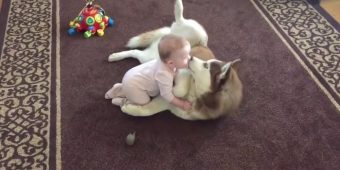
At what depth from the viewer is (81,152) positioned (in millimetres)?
1585

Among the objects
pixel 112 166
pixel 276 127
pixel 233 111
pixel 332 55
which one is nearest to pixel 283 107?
pixel 276 127

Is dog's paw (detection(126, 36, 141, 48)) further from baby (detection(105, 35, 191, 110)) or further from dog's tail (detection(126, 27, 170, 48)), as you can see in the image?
baby (detection(105, 35, 191, 110))

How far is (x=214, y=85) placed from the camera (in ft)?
5.10

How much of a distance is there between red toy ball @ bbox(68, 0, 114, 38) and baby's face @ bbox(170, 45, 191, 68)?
0.94m

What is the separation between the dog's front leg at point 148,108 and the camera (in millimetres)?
1709

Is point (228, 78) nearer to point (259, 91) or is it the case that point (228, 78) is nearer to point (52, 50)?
point (259, 91)

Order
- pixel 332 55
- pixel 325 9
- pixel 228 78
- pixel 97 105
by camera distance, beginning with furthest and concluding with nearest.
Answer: pixel 325 9
pixel 332 55
pixel 97 105
pixel 228 78

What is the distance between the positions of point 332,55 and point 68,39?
173cm

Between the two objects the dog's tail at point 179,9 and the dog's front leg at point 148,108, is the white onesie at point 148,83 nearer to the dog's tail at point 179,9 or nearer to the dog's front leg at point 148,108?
the dog's front leg at point 148,108

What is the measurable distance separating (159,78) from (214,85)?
0.84 ft

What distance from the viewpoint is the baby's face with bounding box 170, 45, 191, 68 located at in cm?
149

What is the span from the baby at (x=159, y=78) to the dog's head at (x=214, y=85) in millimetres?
66

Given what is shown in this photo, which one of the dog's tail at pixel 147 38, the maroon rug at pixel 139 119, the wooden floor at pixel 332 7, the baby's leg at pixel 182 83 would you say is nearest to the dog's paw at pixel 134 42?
the dog's tail at pixel 147 38

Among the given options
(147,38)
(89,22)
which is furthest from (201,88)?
(89,22)
